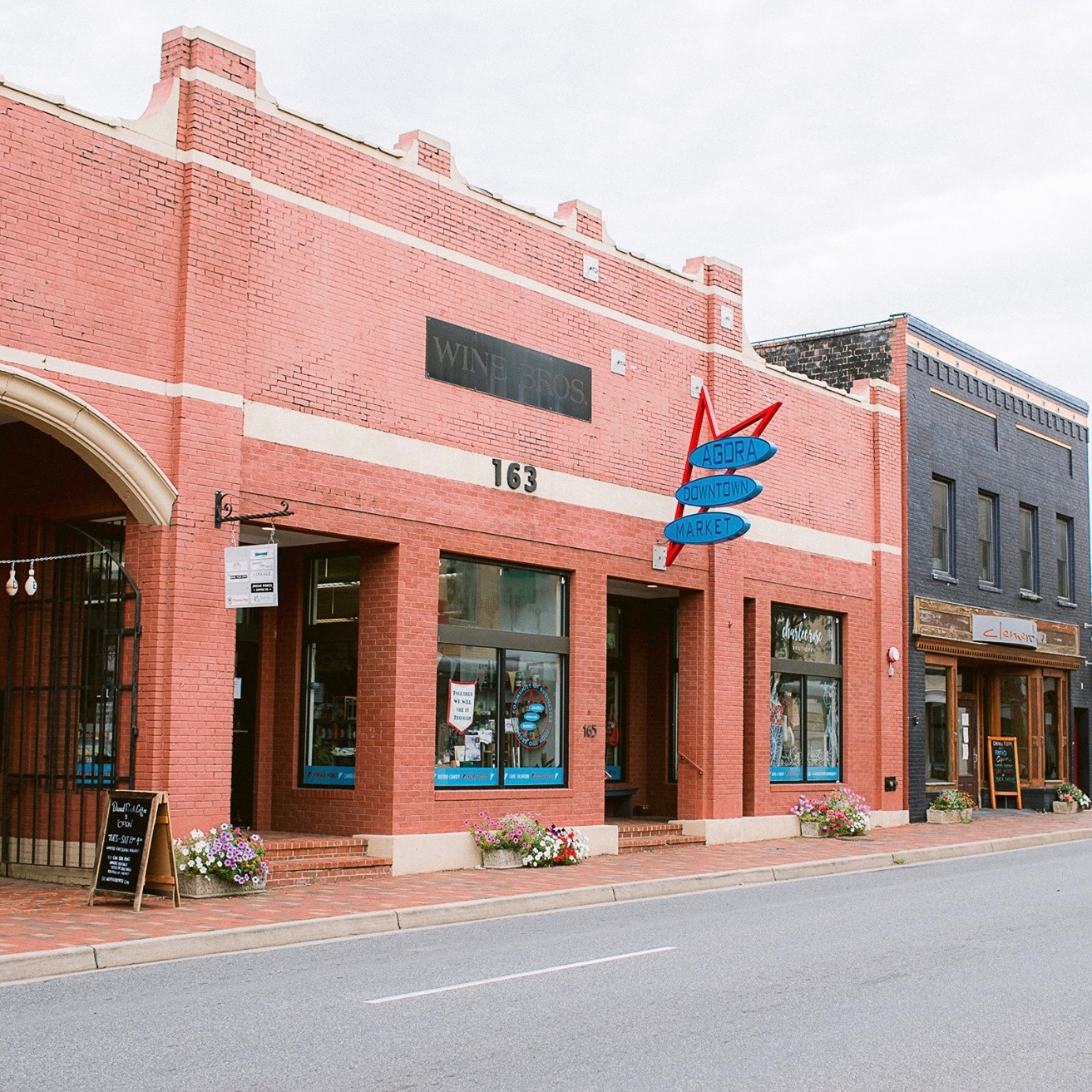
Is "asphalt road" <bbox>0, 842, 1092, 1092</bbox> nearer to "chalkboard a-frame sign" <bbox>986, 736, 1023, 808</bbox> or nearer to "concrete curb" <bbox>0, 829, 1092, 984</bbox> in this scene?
"concrete curb" <bbox>0, 829, 1092, 984</bbox>

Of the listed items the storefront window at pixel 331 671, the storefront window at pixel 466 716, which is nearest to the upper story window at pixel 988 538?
the storefront window at pixel 466 716

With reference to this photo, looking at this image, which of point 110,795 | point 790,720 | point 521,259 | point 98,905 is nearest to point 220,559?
point 110,795

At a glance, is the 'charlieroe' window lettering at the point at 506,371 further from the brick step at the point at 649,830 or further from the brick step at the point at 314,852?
the brick step at the point at 649,830

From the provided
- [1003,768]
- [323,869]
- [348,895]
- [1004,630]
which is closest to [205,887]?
[348,895]

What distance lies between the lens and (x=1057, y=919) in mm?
12344

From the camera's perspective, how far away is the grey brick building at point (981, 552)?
84.5 feet

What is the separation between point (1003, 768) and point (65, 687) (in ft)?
67.1

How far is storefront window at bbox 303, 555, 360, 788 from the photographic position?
55.2 feet

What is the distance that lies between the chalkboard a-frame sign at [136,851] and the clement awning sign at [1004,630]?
60.2 feet

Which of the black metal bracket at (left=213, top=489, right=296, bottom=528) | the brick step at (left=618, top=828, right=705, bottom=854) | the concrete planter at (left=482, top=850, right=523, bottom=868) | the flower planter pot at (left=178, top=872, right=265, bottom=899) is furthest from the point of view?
the brick step at (left=618, top=828, right=705, bottom=854)

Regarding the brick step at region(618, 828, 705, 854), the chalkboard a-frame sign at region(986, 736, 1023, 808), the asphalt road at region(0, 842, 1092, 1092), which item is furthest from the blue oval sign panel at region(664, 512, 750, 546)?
the chalkboard a-frame sign at region(986, 736, 1023, 808)

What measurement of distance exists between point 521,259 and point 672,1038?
12433mm

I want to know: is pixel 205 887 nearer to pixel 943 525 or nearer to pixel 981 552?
pixel 943 525

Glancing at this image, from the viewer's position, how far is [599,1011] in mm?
8141
